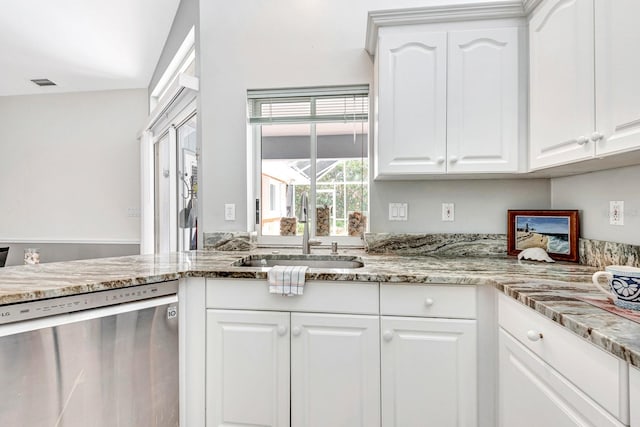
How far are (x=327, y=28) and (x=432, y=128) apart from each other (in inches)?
42.9

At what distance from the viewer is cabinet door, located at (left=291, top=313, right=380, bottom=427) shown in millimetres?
1362

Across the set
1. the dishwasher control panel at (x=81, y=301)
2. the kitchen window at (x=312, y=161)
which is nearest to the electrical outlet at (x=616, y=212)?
the kitchen window at (x=312, y=161)

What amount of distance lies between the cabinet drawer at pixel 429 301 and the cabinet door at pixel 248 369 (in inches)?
18.0

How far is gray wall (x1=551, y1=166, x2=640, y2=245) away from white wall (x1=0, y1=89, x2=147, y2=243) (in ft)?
13.1

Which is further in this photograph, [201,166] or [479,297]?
[201,166]

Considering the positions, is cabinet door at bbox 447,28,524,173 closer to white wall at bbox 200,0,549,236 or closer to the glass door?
white wall at bbox 200,0,549,236

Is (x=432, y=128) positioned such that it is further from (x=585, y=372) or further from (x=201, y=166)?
(x=201, y=166)

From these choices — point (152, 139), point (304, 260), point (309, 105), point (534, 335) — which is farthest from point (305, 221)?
point (152, 139)

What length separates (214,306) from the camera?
1.47 meters

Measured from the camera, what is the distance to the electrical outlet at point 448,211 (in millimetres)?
2035

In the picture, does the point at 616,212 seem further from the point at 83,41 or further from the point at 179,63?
the point at 83,41

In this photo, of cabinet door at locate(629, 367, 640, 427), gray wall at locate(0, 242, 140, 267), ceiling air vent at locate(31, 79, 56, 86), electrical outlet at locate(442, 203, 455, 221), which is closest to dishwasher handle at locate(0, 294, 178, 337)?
cabinet door at locate(629, 367, 640, 427)

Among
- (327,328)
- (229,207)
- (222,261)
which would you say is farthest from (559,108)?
(229,207)

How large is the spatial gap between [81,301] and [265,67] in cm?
179
